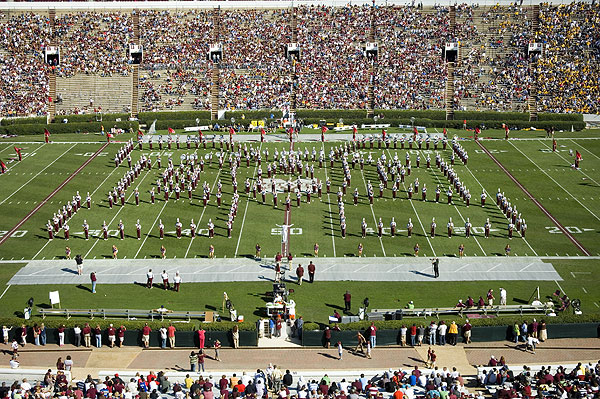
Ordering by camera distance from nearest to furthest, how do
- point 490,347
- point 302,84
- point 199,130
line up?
1. point 490,347
2. point 199,130
3. point 302,84

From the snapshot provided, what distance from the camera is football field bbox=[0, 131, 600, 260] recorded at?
4216 cm

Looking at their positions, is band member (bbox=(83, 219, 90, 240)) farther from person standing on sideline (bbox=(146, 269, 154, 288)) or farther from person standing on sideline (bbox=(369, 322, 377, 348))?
person standing on sideline (bbox=(369, 322, 377, 348))

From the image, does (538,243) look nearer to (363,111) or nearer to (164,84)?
(363,111)

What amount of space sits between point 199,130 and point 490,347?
38.5m

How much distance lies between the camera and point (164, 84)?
7225 cm

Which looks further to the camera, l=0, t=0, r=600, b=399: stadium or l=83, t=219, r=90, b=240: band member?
l=83, t=219, r=90, b=240: band member

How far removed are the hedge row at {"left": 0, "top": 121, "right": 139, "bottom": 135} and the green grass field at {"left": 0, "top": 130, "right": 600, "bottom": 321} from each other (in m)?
5.52

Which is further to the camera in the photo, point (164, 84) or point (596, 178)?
point (164, 84)

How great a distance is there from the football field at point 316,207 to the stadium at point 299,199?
0.68 ft

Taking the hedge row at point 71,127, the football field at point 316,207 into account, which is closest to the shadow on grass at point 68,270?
the football field at point 316,207

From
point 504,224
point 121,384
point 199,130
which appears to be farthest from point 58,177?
point 121,384

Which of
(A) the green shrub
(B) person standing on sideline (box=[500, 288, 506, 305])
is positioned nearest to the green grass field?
(B) person standing on sideline (box=[500, 288, 506, 305])

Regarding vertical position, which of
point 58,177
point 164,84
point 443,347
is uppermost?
point 164,84

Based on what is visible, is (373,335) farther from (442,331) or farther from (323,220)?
(323,220)
